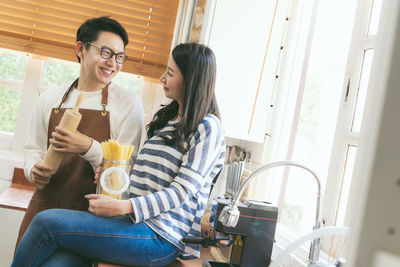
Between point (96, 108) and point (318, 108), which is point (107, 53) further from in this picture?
point (318, 108)

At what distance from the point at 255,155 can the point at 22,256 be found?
48.1 inches

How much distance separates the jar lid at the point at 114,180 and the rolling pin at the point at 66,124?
0.94ft

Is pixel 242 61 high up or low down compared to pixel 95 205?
up

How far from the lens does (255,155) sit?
83.7 inches

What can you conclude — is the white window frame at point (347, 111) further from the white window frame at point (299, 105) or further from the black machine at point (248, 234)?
the black machine at point (248, 234)

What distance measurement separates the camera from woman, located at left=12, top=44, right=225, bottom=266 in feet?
4.13

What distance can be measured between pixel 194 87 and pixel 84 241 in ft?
2.07

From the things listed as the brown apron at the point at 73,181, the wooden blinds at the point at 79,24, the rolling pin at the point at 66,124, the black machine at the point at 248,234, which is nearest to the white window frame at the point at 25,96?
the wooden blinds at the point at 79,24

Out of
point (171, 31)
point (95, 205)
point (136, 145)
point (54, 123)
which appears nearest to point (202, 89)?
point (136, 145)

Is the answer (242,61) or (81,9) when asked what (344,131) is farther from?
(81,9)

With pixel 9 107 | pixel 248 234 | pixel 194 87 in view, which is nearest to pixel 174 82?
pixel 194 87

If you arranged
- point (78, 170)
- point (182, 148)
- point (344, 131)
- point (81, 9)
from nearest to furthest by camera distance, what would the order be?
point (182, 148) < point (344, 131) < point (78, 170) < point (81, 9)

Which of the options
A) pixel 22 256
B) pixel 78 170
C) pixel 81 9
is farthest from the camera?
pixel 81 9

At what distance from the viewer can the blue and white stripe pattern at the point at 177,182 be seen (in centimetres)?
130
